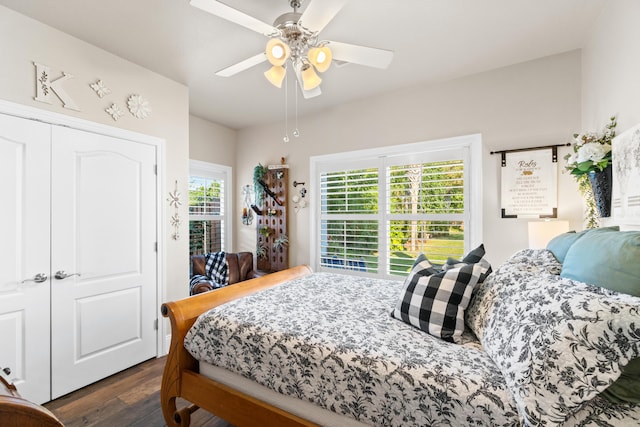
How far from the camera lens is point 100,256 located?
2391 millimetres

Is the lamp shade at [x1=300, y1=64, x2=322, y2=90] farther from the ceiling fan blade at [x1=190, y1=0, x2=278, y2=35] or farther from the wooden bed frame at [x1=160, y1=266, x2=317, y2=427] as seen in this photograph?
the wooden bed frame at [x1=160, y1=266, x2=317, y2=427]

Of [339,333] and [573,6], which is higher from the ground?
[573,6]

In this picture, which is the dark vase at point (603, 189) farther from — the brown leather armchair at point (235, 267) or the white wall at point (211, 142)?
the white wall at point (211, 142)

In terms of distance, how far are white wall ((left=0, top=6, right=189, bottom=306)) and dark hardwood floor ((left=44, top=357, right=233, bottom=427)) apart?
2.53 ft

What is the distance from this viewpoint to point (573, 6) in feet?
6.34

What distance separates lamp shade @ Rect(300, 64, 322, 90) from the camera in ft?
6.43

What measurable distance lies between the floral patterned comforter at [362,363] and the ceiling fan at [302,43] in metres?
Answer: 1.51

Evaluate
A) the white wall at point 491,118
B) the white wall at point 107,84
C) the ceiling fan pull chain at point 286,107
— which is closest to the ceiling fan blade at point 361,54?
the ceiling fan pull chain at point 286,107

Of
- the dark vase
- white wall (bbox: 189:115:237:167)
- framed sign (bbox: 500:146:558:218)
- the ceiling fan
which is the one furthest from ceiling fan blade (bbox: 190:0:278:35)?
white wall (bbox: 189:115:237:167)

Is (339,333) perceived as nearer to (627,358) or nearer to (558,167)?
(627,358)

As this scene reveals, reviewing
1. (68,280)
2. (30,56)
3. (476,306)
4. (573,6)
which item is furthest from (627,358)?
(30,56)

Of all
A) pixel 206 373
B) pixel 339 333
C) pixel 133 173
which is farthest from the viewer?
pixel 133 173

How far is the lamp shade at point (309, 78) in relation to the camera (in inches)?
77.2

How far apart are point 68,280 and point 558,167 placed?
13.6 ft
